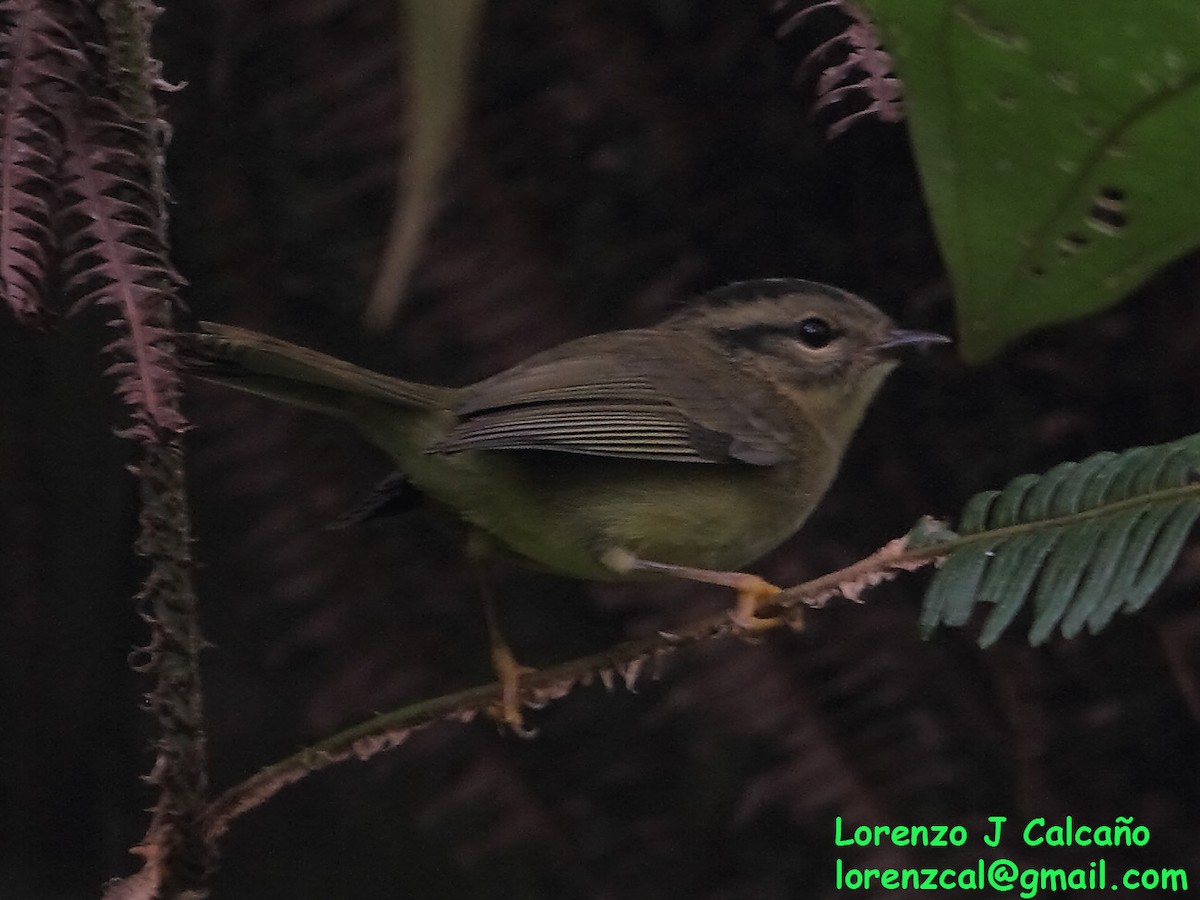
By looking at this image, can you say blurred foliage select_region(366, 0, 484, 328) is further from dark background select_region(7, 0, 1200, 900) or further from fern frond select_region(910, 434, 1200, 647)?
dark background select_region(7, 0, 1200, 900)

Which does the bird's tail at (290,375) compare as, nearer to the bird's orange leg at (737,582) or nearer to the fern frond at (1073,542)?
the bird's orange leg at (737,582)

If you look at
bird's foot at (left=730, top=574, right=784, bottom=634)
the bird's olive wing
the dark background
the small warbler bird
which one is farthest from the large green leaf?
the dark background

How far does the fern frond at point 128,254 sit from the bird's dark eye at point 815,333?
80cm

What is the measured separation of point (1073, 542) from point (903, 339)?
1.97ft

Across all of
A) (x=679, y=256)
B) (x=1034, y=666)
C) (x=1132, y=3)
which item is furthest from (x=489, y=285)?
(x=1132, y=3)

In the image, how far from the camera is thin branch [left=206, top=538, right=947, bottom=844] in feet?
3.17

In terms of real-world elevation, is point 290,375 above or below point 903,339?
below

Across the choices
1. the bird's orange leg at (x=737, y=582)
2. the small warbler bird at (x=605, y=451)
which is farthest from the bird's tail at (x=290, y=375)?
the bird's orange leg at (x=737, y=582)

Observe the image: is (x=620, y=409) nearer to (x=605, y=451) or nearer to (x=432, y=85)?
(x=605, y=451)

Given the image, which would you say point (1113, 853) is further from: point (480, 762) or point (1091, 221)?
point (1091, 221)

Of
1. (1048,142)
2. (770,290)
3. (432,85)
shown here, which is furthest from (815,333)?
(432,85)

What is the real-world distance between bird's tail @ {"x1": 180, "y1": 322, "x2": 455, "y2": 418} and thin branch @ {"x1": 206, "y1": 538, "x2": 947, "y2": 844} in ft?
1.09

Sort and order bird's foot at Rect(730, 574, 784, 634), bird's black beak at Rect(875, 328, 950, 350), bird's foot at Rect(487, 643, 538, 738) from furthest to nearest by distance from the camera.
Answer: bird's black beak at Rect(875, 328, 950, 350)
bird's foot at Rect(487, 643, 538, 738)
bird's foot at Rect(730, 574, 784, 634)

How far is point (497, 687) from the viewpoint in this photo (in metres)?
1.08
